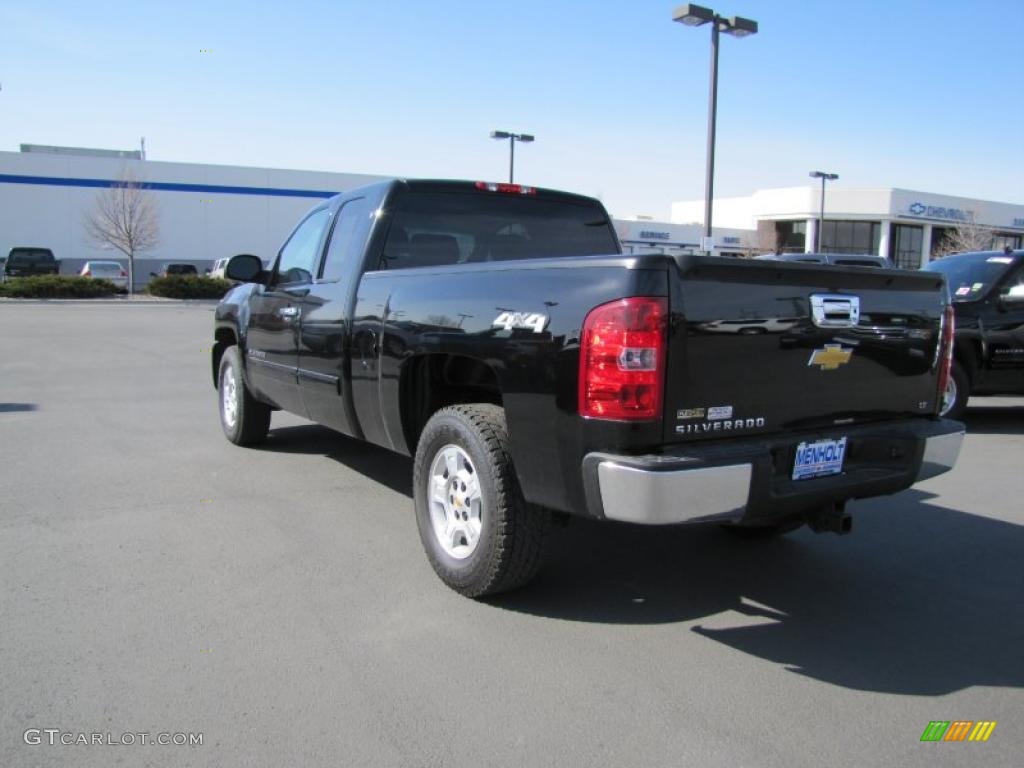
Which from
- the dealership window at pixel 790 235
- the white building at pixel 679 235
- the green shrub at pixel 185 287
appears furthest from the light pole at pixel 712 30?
the dealership window at pixel 790 235

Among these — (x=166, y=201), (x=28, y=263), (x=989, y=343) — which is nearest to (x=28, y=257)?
(x=28, y=263)

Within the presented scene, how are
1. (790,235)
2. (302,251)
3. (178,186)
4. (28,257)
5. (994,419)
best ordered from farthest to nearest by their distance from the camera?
(790,235) < (178,186) < (28,257) < (994,419) < (302,251)

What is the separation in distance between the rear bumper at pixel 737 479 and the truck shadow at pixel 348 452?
2.86 meters

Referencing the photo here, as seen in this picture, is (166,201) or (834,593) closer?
(834,593)

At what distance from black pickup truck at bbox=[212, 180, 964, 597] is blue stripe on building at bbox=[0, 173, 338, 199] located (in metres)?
42.5

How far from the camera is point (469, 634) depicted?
361cm

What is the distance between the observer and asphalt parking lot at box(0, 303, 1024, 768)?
2.83m

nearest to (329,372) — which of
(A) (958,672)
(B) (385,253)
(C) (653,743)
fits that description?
(B) (385,253)

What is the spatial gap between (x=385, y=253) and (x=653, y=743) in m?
3.17

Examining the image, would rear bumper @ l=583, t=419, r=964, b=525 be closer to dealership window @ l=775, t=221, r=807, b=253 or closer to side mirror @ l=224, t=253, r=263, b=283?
side mirror @ l=224, t=253, r=263, b=283

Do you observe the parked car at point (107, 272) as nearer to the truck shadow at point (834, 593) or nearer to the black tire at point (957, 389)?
the black tire at point (957, 389)

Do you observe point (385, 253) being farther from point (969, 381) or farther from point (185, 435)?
point (969, 381)

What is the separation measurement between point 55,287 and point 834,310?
35100mm

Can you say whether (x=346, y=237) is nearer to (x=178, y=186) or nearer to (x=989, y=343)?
(x=989, y=343)
